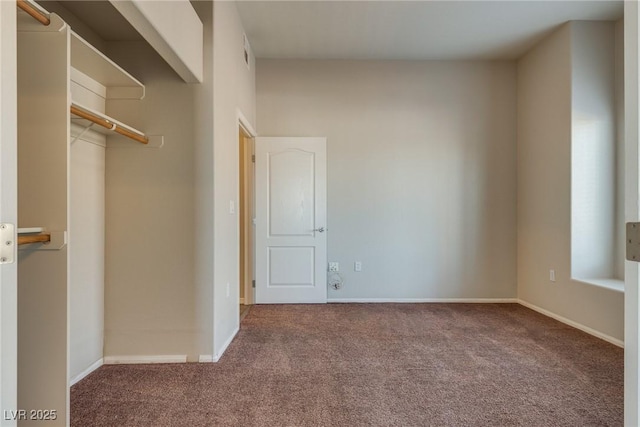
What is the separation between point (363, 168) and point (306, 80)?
1317 mm

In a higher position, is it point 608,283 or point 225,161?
point 225,161

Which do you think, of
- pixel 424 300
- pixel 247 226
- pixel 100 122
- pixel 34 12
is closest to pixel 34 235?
pixel 100 122

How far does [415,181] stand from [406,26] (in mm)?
1756

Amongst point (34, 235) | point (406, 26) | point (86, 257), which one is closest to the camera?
point (34, 235)

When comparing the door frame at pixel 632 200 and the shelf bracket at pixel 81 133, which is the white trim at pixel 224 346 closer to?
the shelf bracket at pixel 81 133

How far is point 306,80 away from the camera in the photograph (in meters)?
4.48

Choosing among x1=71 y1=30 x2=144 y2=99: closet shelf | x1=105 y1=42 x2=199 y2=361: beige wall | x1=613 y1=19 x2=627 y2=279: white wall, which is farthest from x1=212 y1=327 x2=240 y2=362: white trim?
x1=613 y1=19 x2=627 y2=279: white wall

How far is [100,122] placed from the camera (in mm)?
2074

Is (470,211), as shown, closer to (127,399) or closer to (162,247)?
(162,247)

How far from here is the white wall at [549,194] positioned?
3.38m

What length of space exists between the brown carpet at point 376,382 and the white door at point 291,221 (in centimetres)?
92

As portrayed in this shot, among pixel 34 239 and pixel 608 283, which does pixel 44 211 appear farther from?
pixel 608 283

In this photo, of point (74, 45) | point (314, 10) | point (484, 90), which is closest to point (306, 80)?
point (314, 10)

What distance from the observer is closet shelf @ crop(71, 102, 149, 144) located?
74.4 inches
